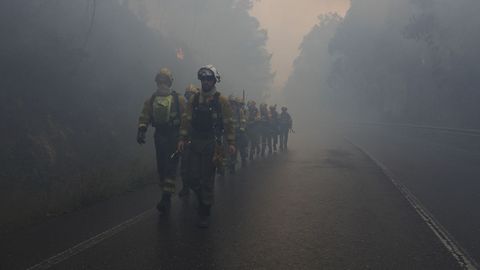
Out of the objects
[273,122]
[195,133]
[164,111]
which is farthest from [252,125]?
[195,133]

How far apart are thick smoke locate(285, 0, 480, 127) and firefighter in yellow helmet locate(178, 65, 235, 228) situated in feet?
80.9

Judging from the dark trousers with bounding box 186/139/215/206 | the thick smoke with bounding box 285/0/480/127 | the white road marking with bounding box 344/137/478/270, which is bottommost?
the white road marking with bounding box 344/137/478/270

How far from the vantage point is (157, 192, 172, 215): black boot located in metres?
6.71

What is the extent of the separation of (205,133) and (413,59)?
3061 centimetres

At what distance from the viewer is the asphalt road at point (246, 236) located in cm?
460

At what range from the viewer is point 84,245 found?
5.04m

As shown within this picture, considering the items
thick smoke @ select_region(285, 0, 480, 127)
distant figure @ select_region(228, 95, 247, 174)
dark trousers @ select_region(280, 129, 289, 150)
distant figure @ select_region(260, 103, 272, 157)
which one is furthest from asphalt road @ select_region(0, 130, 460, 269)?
thick smoke @ select_region(285, 0, 480, 127)

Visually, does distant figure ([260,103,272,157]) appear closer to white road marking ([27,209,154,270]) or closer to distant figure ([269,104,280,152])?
distant figure ([269,104,280,152])

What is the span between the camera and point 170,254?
4.79 meters

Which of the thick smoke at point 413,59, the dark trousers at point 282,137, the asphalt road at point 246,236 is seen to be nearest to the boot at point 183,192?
the asphalt road at point 246,236

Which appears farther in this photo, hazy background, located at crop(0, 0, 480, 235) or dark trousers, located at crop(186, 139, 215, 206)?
hazy background, located at crop(0, 0, 480, 235)

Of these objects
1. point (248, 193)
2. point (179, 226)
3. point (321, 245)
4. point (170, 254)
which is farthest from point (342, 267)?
point (248, 193)

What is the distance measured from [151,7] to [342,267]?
5207cm

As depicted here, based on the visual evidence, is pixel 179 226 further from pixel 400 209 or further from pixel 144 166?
pixel 144 166
